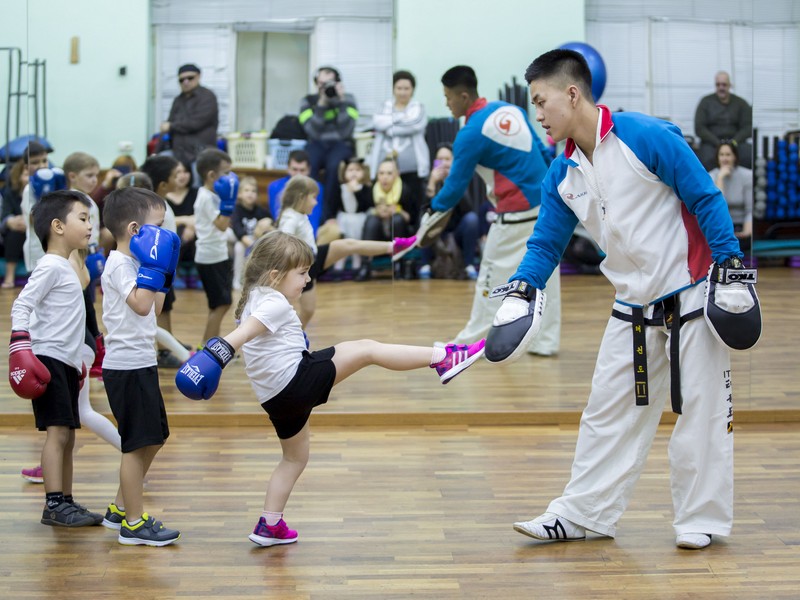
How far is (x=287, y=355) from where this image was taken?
135 inches

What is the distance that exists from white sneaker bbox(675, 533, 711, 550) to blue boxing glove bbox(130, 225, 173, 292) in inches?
69.9

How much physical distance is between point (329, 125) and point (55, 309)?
2151mm

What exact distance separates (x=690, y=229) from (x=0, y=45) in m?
3.37

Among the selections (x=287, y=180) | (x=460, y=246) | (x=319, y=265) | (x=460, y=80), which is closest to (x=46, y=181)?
(x=287, y=180)

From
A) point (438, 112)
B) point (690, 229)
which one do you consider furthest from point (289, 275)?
point (438, 112)

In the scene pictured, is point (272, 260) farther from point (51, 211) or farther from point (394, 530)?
point (394, 530)

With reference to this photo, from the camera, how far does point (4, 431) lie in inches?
200

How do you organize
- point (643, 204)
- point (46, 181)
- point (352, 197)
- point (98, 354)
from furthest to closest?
point (352, 197) < point (46, 181) < point (98, 354) < point (643, 204)

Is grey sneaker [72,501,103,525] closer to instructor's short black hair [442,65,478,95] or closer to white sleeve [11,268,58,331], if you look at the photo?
white sleeve [11,268,58,331]

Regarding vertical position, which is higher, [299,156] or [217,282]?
[299,156]

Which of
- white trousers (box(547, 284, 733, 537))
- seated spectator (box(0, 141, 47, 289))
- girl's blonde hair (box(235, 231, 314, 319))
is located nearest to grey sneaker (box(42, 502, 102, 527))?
girl's blonde hair (box(235, 231, 314, 319))

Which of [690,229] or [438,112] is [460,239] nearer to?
[438,112]

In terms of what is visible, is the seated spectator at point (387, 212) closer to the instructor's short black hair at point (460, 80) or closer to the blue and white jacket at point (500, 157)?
the blue and white jacket at point (500, 157)

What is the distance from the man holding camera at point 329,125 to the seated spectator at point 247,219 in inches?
12.0
